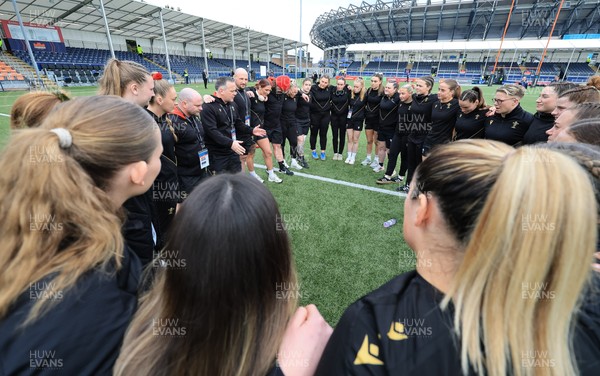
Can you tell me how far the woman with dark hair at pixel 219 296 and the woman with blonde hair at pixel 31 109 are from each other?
205 centimetres

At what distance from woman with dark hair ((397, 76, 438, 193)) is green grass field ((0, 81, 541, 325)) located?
103 centimetres

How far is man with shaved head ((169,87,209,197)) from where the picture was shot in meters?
3.44

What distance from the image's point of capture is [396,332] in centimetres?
87

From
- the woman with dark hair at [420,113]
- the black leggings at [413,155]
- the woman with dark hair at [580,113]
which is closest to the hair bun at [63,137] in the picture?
the woman with dark hair at [580,113]

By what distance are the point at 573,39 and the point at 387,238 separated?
56.5 meters

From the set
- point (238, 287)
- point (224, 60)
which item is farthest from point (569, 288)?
point (224, 60)

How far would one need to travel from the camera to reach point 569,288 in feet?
2.65

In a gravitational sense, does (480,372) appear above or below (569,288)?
below

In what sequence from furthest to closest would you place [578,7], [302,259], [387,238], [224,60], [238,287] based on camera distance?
[224,60] → [578,7] → [387,238] → [302,259] → [238,287]

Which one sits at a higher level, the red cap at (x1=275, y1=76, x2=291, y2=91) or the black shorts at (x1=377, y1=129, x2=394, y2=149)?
the red cap at (x1=275, y1=76, x2=291, y2=91)

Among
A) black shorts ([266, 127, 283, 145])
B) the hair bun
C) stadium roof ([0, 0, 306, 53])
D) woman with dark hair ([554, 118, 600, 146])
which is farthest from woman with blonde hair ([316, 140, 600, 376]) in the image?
stadium roof ([0, 0, 306, 53])

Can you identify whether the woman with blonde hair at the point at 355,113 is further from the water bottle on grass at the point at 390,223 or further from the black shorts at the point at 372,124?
the water bottle on grass at the point at 390,223

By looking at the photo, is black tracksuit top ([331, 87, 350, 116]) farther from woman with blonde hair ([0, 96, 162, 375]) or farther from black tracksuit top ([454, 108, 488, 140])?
woman with blonde hair ([0, 96, 162, 375])

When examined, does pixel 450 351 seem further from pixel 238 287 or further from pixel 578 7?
pixel 578 7
